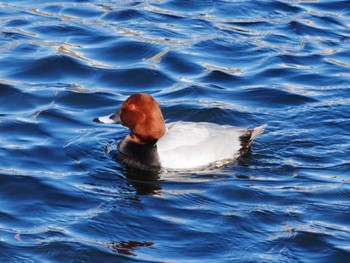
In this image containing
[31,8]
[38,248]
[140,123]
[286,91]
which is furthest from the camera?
[31,8]

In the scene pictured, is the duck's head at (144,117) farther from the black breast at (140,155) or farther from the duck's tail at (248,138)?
the duck's tail at (248,138)

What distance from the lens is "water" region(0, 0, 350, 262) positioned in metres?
7.59

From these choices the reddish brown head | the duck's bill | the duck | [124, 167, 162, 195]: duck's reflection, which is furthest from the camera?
the duck's bill

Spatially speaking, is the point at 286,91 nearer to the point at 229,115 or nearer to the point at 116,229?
the point at 229,115

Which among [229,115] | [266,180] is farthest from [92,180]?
[229,115]

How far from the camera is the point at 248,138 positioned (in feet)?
31.6

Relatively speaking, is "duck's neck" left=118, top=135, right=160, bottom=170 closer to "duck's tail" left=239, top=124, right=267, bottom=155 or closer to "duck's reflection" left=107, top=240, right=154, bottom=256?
"duck's tail" left=239, top=124, right=267, bottom=155

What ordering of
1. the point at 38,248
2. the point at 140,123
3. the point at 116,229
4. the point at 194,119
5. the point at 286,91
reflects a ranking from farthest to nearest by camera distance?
the point at 286,91 → the point at 194,119 → the point at 140,123 → the point at 116,229 → the point at 38,248

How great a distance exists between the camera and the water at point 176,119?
299 inches

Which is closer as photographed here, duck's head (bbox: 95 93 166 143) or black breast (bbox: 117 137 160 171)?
black breast (bbox: 117 137 160 171)

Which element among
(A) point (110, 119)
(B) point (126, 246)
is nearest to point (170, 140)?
(A) point (110, 119)

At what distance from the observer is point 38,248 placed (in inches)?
287

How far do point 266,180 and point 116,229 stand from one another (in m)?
1.80

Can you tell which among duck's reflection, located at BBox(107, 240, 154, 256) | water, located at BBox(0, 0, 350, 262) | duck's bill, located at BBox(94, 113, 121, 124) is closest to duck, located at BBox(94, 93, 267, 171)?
duck's bill, located at BBox(94, 113, 121, 124)
